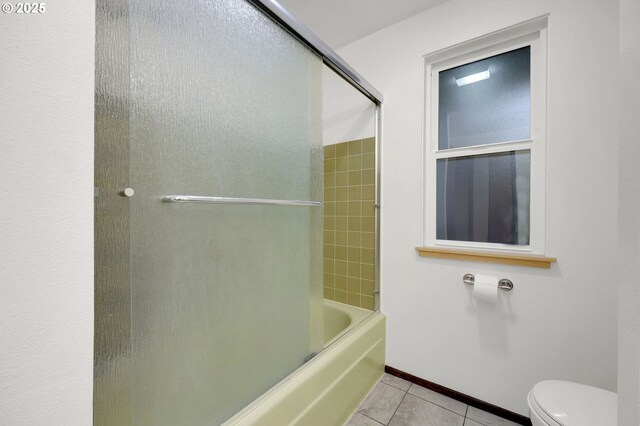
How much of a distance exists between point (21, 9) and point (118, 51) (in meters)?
0.19

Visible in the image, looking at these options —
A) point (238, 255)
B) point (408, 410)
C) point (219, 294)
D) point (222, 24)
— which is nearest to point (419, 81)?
point (222, 24)

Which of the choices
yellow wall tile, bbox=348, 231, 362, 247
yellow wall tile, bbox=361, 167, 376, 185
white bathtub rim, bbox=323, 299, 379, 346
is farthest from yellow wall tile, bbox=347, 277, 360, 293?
yellow wall tile, bbox=361, 167, 376, 185

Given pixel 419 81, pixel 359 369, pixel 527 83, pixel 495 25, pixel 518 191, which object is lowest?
pixel 359 369

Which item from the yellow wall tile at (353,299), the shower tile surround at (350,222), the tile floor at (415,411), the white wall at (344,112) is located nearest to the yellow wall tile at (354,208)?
the shower tile surround at (350,222)

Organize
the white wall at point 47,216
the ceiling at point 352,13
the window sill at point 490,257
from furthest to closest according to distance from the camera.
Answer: the ceiling at point 352,13 < the window sill at point 490,257 < the white wall at point 47,216

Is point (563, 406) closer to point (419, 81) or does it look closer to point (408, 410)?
point (408, 410)

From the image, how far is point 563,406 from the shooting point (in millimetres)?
933

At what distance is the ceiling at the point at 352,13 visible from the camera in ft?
5.26

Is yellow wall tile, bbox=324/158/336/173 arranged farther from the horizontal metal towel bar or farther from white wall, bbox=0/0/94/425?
white wall, bbox=0/0/94/425

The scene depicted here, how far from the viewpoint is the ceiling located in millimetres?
1603

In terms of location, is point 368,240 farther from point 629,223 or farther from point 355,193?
point 629,223

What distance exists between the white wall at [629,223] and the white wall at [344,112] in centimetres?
139

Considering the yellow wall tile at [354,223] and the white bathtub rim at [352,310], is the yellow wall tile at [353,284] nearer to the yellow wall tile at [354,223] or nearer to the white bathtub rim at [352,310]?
the white bathtub rim at [352,310]

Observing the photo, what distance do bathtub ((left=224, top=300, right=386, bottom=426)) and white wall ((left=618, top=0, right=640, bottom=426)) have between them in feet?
3.07
